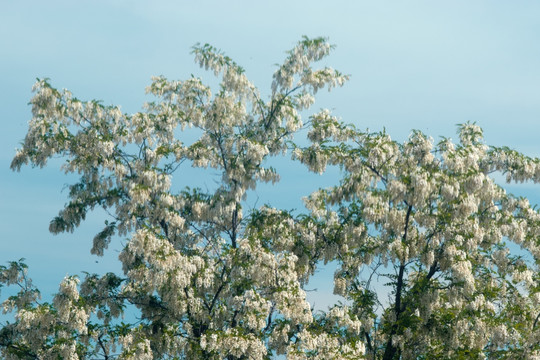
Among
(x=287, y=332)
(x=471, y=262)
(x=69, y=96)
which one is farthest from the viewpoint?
(x=69, y=96)

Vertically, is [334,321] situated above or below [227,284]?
below

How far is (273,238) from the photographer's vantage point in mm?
23203

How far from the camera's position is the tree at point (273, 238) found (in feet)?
66.2

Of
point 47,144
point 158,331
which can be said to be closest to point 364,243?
point 158,331

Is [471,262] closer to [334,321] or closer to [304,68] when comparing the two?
[334,321]

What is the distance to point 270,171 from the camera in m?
23.4

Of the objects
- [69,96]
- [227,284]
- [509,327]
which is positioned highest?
[69,96]

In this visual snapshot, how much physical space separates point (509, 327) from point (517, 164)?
4.98 meters

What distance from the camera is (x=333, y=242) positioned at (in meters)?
23.1

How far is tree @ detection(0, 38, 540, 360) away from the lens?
2019 cm

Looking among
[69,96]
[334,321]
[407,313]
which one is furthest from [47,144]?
[407,313]

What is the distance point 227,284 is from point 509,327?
8.24 m

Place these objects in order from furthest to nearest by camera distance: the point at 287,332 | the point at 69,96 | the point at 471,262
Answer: the point at 69,96, the point at 471,262, the point at 287,332

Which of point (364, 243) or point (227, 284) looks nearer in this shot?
point (227, 284)
